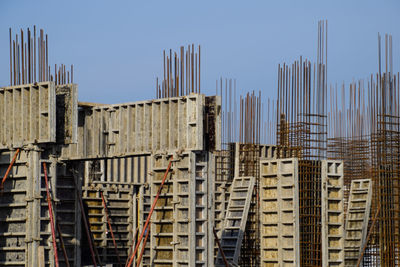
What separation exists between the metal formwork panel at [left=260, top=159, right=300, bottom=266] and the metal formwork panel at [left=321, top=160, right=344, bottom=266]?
0.99m

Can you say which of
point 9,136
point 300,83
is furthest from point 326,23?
point 9,136

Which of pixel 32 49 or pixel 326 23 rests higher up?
pixel 326 23

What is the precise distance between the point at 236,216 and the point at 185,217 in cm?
722

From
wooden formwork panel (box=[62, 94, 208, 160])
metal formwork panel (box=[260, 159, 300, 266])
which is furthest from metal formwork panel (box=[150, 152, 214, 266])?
metal formwork panel (box=[260, 159, 300, 266])

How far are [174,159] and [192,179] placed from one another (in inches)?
31.7

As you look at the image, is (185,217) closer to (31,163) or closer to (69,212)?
(69,212)

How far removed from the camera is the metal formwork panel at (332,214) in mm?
26750

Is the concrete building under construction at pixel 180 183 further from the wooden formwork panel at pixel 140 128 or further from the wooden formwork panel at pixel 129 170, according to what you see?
the wooden formwork panel at pixel 129 170

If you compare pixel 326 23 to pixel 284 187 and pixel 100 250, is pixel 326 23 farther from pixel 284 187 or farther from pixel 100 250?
pixel 100 250

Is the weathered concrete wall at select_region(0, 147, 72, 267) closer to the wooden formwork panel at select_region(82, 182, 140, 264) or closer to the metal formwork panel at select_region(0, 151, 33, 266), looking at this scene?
the metal formwork panel at select_region(0, 151, 33, 266)

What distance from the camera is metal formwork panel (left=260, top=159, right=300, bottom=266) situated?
86.8ft

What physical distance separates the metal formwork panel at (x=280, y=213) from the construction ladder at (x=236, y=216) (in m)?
1.76

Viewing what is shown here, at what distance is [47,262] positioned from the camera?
21391 millimetres

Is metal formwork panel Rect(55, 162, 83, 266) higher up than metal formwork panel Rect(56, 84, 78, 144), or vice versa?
metal formwork panel Rect(56, 84, 78, 144)
